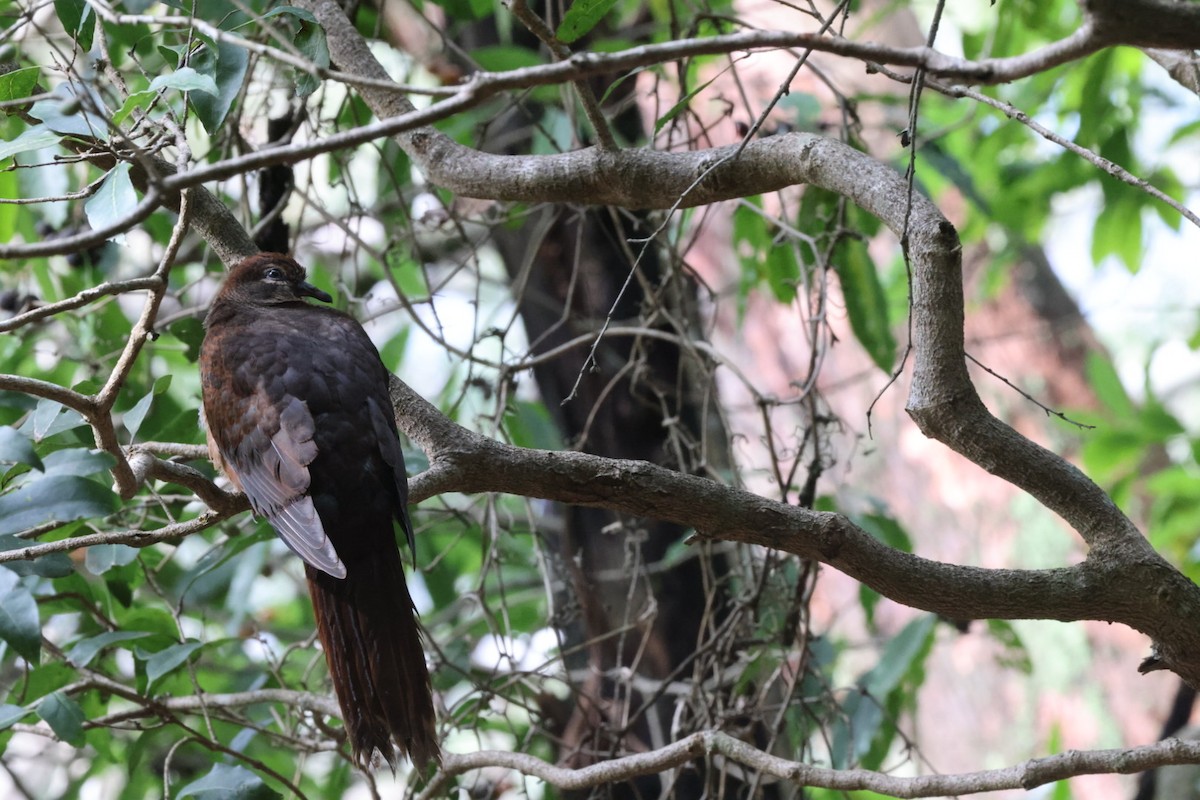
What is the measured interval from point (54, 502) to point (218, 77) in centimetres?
93

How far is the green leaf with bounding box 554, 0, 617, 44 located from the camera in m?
2.20

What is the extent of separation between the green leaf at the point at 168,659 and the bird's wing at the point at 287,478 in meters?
0.50

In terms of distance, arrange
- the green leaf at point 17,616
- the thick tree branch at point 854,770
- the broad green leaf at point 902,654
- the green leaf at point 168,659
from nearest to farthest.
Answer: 1. the thick tree branch at point 854,770
2. the green leaf at point 17,616
3. the green leaf at point 168,659
4. the broad green leaf at point 902,654

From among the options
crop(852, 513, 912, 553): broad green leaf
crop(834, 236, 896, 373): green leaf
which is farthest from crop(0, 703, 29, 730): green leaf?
crop(852, 513, 912, 553): broad green leaf

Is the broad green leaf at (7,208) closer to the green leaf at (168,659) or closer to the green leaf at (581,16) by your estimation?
the green leaf at (168,659)

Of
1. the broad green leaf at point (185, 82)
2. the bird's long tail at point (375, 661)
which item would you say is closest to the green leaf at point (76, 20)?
the broad green leaf at point (185, 82)

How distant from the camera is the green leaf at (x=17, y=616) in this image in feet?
7.18

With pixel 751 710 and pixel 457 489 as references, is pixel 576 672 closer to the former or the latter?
pixel 751 710

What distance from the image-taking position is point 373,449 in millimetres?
2508

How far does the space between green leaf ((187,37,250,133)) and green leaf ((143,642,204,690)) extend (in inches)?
48.0

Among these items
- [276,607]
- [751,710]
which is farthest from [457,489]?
[276,607]

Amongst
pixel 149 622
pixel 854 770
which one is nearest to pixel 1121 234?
pixel 854 770

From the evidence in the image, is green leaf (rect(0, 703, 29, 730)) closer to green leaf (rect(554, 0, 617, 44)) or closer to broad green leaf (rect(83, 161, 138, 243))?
broad green leaf (rect(83, 161, 138, 243))

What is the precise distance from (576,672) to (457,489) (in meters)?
1.98
